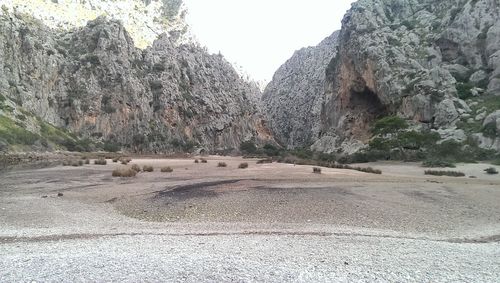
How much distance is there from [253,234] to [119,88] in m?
102

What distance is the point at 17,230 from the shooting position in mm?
11297

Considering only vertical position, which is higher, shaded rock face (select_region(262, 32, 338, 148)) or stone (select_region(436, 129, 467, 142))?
shaded rock face (select_region(262, 32, 338, 148))

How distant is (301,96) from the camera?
17312cm

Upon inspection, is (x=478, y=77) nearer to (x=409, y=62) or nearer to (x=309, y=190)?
(x=409, y=62)

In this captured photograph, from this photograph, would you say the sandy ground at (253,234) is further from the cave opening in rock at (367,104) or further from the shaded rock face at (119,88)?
the shaded rock face at (119,88)

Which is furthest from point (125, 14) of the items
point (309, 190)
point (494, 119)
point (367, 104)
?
point (309, 190)

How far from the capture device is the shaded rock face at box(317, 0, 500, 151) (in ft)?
205

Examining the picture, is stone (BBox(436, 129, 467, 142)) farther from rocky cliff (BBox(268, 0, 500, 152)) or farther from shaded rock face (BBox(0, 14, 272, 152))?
shaded rock face (BBox(0, 14, 272, 152))

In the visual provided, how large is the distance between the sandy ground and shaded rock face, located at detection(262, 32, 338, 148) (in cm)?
13289

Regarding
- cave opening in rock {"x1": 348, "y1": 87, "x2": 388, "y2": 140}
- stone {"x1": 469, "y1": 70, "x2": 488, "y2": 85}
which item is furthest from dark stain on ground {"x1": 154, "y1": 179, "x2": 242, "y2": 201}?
cave opening in rock {"x1": 348, "y1": 87, "x2": 388, "y2": 140}

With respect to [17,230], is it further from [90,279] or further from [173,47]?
[173,47]

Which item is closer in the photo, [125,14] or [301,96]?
[125,14]

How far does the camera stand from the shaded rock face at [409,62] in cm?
6262

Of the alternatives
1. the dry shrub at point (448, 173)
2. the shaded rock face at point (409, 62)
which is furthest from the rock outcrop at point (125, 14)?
the dry shrub at point (448, 173)
